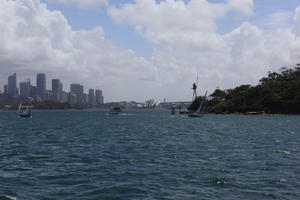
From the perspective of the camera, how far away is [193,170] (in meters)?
34.3

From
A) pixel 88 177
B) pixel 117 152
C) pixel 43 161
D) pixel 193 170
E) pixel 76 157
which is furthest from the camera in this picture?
pixel 117 152

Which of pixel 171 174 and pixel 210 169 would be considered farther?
pixel 210 169

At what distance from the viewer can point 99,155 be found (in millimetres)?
44719

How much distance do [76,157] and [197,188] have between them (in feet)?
63.9

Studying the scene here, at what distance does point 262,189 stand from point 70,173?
15.8 m

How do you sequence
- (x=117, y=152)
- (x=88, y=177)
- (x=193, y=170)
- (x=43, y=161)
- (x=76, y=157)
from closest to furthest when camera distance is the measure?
(x=88, y=177), (x=193, y=170), (x=43, y=161), (x=76, y=157), (x=117, y=152)

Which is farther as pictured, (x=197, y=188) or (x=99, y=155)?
(x=99, y=155)

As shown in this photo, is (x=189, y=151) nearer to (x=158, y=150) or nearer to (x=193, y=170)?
(x=158, y=150)

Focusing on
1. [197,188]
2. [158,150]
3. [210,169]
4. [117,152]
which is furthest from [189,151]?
[197,188]

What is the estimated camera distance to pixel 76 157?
141 ft

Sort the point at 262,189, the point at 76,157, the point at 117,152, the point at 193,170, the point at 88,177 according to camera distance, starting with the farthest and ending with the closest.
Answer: the point at 117,152
the point at 76,157
the point at 193,170
the point at 88,177
the point at 262,189

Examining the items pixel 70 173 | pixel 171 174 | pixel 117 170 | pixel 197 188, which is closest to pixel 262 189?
pixel 197 188

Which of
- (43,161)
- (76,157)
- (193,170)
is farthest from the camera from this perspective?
(76,157)

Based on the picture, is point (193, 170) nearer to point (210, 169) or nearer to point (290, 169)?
point (210, 169)
